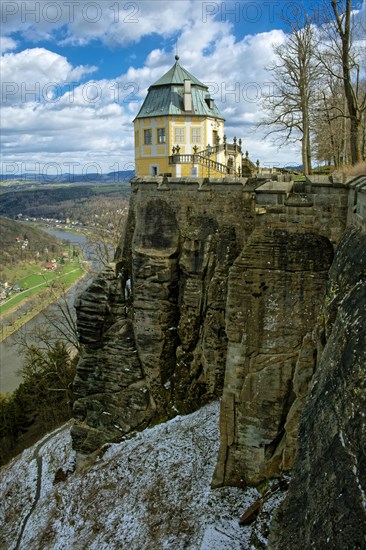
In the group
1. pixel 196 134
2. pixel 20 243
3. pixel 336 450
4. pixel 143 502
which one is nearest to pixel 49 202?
pixel 20 243

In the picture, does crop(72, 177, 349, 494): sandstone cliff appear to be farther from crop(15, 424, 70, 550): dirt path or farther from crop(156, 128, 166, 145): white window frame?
crop(156, 128, 166, 145): white window frame

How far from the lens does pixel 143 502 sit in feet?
44.2

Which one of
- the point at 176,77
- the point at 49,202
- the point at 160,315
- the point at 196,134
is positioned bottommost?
the point at 160,315

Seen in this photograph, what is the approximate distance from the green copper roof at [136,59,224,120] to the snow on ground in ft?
68.2

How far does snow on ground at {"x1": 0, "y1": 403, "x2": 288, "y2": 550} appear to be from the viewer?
37.3 ft

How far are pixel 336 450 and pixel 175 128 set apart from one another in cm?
2708

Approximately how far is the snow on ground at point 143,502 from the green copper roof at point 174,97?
→ 68.2 feet

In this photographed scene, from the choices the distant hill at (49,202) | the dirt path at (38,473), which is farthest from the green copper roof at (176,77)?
the distant hill at (49,202)

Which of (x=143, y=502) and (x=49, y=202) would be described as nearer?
(x=143, y=502)

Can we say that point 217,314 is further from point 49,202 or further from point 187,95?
point 49,202

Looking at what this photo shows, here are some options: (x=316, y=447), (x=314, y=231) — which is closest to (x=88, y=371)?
(x=314, y=231)

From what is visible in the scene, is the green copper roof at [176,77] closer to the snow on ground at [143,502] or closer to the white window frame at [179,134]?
the white window frame at [179,134]

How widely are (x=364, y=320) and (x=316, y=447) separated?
174cm

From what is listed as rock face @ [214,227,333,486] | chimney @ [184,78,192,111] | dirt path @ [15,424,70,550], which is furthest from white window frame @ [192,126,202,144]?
rock face @ [214,227,333,486]
